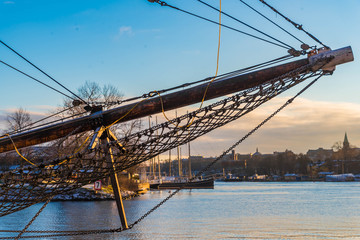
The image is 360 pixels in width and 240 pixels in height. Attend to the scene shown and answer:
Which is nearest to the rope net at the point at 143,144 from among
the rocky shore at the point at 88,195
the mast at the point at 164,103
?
the mast at the point at 164,103

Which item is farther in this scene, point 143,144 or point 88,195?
point 88,195

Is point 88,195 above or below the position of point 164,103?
below

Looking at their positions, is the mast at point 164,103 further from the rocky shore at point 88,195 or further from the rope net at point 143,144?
the rocky shore at point 88,195

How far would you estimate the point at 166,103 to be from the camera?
869cm

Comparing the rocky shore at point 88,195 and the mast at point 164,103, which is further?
the rocky shore at point 88,195

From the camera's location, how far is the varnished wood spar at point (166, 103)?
8.59 m

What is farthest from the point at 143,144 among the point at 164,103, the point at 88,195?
the point at 88,195

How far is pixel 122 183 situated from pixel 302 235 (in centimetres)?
3209

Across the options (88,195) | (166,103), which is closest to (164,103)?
(166,103)

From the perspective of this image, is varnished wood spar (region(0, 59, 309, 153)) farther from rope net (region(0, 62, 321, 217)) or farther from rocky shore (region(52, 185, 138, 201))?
rocky shore (region(52, 185, 138, 201))

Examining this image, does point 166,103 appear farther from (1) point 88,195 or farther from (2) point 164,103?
(1) point 88,195

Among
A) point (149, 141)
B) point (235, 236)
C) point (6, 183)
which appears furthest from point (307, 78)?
point (235, 236)

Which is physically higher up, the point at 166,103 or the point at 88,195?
the point at 166,103

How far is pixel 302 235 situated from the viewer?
63.0ft
